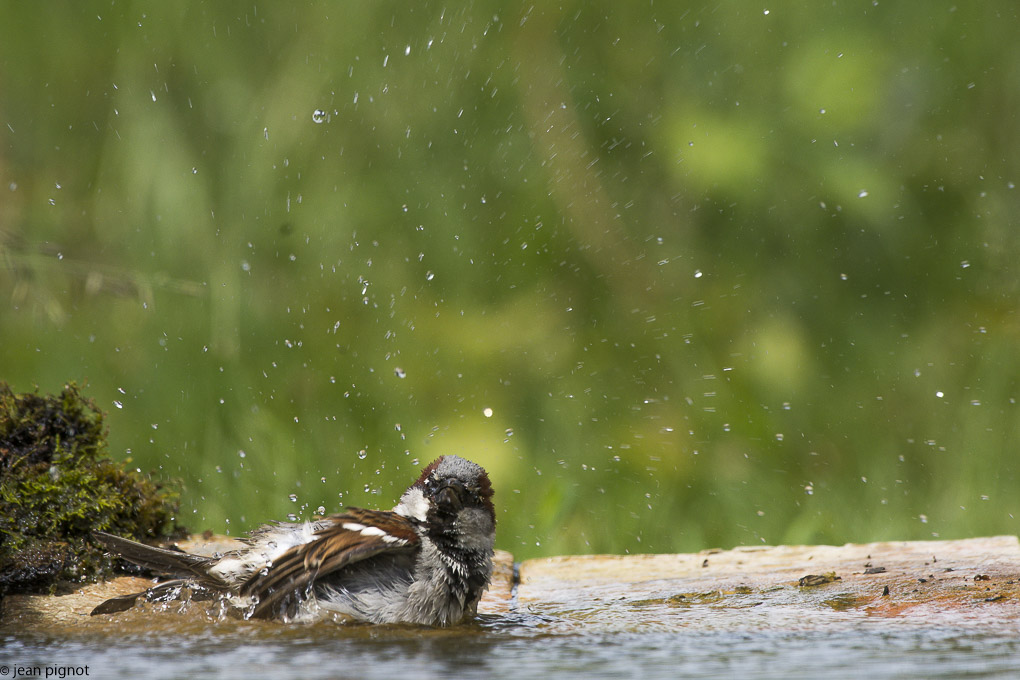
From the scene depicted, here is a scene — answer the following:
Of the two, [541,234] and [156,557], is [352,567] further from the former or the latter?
[541,234]

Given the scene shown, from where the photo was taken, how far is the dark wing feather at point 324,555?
3.03 m

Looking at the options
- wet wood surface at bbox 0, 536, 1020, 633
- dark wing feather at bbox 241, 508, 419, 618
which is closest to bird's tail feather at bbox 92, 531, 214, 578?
wet wood surface at bbox 0, 536, 1020, 633

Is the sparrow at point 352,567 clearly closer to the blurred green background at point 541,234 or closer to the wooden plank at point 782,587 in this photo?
the wooden plank at point 782,587

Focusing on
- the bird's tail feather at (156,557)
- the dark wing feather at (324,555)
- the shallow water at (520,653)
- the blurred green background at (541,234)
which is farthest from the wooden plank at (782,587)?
the blurred green background at (541,234)

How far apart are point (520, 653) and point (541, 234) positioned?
3.87m

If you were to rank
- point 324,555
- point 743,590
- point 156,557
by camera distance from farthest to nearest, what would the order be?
point 743,590, point 156,557, point 324,555

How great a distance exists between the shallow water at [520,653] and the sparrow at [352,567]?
14 centimetres

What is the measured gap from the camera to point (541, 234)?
6.23m

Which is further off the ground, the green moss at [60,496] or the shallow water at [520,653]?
the green moss at [60,496]

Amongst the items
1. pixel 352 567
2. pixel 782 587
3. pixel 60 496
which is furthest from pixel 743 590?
pixel 60 496

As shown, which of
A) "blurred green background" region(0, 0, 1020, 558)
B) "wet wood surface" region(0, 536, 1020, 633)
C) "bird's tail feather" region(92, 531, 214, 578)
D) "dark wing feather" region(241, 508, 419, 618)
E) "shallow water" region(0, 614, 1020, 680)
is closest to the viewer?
"shallow water" region(0, 614, 1020, 680)

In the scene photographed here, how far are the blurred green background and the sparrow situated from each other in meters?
2.17

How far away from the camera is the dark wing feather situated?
303cm

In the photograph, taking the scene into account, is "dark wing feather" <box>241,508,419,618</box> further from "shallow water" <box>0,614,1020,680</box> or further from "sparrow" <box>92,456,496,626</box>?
"shallow water" <box>0,614,1020,680</box>
